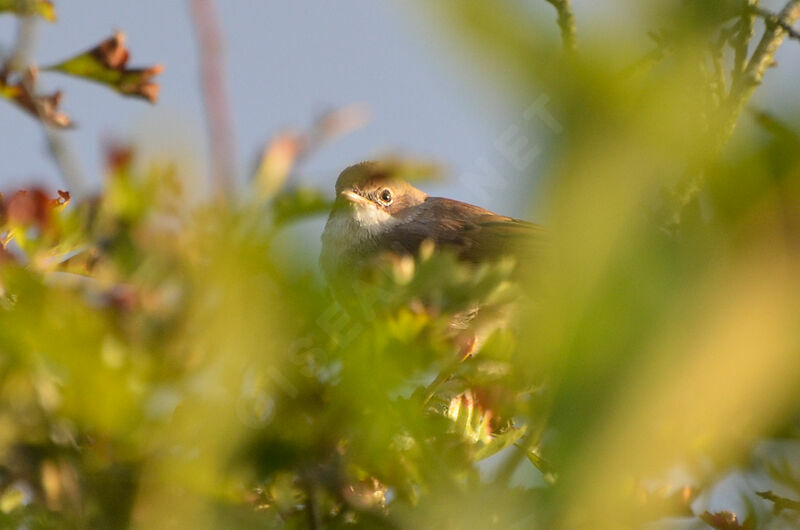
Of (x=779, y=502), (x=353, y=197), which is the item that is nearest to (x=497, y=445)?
(x=779, y=502)

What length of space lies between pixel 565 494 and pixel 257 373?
1.06 ft

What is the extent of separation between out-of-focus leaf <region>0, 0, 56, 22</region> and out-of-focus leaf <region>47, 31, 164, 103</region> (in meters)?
0.11

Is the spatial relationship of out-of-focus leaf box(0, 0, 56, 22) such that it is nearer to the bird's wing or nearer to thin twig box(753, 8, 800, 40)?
thin twig box(753, 8, 800, 40)

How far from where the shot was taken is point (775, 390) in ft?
2.12

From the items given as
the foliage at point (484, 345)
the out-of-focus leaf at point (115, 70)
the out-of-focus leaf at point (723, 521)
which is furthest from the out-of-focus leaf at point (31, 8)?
the out-of-focus leaf at point (723, 521)

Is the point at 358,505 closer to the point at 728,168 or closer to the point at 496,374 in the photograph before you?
the point at 496,374

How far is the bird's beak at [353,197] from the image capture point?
207 inches

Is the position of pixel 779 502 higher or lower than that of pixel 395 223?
higher

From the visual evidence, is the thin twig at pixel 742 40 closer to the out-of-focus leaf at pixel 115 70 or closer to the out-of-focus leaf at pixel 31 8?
the out-of-focus leaf at pixel 31 8

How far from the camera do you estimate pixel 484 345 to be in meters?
1.36

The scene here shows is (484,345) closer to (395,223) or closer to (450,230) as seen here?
(450,230)

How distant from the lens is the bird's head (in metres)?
5.43

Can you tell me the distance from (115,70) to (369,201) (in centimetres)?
365

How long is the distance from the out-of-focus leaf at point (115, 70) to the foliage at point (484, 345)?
65 centimetres
